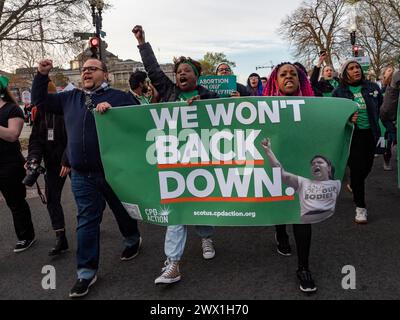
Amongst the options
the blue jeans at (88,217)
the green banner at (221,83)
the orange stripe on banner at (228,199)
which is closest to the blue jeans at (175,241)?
the orange stripe on banner at (228,199)

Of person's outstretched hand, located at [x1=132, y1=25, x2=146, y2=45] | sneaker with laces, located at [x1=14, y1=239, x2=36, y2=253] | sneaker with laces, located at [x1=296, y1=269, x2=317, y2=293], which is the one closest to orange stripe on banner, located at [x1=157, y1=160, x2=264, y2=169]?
sneaker with laces, located at [x1=296, y1=269, x2=317, y2=293]

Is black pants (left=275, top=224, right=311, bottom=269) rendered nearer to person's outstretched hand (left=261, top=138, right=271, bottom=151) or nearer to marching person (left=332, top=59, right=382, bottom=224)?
person's outstretched hand (left=261, top=138, right=271, bottom=151)

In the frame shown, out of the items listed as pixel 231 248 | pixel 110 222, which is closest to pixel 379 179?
pixel 231 248

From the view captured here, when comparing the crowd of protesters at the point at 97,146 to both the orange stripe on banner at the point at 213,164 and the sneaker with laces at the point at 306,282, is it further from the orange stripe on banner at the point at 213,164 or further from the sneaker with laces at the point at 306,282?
the orange stripe on banner at the point at 213,164

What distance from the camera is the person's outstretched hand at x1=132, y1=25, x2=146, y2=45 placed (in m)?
3.55

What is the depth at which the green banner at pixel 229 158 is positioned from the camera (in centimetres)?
288

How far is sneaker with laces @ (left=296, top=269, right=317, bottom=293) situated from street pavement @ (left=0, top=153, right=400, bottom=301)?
0.06m

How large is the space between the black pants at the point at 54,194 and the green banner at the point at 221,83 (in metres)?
2.54

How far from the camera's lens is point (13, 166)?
3973 mm

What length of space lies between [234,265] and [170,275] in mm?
675

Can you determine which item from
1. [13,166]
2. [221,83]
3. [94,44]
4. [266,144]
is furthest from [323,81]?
[94,44]

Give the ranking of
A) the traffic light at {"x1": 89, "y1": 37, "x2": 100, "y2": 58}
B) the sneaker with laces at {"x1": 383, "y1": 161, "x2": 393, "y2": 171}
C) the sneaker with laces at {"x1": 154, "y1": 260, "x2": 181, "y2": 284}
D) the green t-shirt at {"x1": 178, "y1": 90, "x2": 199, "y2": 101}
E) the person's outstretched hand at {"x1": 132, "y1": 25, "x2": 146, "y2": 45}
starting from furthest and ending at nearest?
1. the traffic light at {"x1": 89, "y1": 37, "x2": 100, "y2": 58}
2. the sneaker with laces at {"x1": 383, "y1": 161, "x2": 393, "y2": 171}
3. the person's outstretched hand at {"x1": 132, "y1": 25, "x2": 146, "y2": 45}
4. the green t-shirt at {"x1": 178, "y1": 90, "x2": 199, "y2": 101}
5. the sneaker with laces at {"x1": 154, "y1": 260, "x2": 181, "y2": 284}
